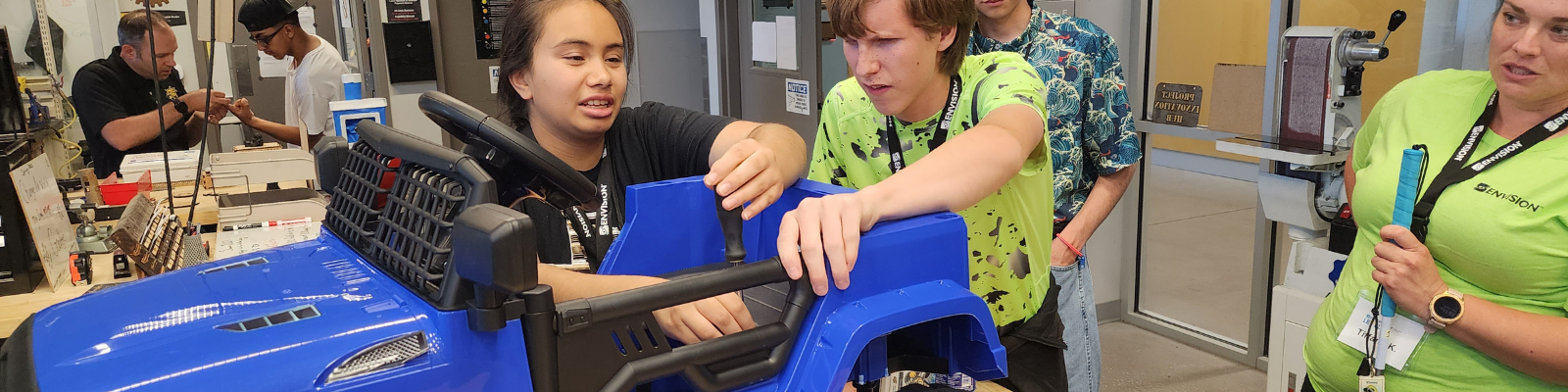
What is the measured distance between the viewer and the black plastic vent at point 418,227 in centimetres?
87

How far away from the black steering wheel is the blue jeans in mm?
1304

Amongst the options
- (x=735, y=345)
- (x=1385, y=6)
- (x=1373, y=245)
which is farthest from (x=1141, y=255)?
(x=735, y=345)

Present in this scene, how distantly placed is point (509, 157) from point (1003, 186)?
842mm

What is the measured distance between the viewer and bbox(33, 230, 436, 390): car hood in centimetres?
77

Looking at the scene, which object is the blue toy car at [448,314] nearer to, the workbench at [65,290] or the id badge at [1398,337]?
the id badge at [1398,337]

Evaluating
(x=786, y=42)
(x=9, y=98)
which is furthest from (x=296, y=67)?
(x=786, y=42)

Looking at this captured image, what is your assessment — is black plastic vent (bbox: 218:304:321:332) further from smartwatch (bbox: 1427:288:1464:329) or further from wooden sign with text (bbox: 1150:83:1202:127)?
wooden sign with text (bbox: 1150:83:1202:127)

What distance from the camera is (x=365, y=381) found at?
32.1 inches

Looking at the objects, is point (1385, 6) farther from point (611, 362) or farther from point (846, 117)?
point (611, 362)

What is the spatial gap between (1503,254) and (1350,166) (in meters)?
0.62

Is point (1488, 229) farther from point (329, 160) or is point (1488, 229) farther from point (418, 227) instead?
point (329, 160)

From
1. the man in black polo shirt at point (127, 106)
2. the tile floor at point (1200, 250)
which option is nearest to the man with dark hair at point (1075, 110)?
the tile floor at point (1200, 250)

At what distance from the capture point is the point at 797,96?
5562 millimetres

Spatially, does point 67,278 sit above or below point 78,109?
below
